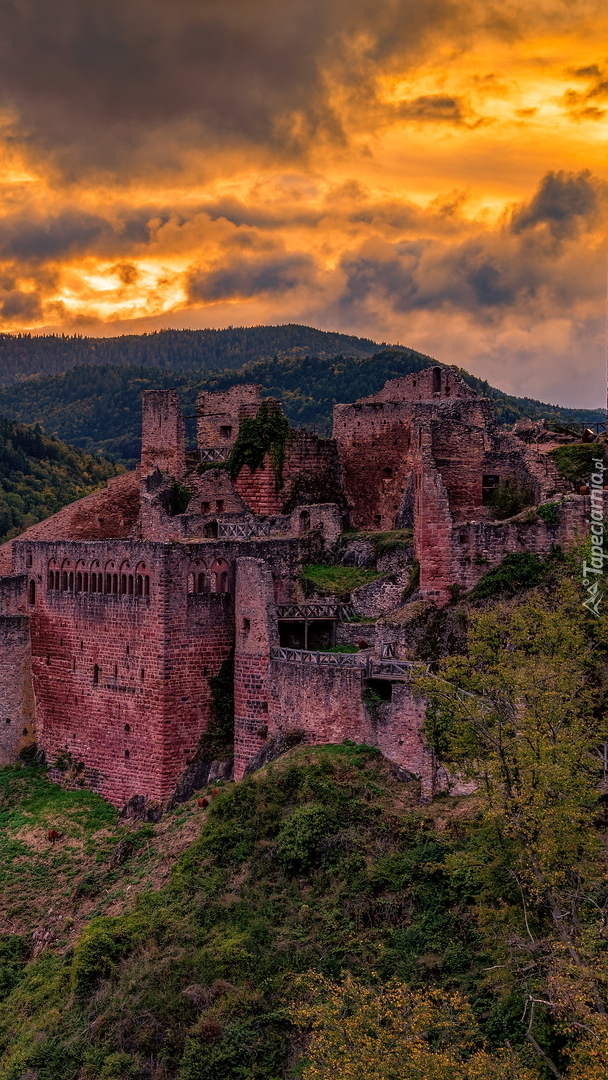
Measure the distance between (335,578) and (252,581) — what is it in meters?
4.37

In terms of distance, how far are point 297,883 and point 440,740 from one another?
5754mm

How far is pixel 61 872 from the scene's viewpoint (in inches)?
1697

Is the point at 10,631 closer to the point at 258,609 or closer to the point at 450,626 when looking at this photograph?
the point at 258,609

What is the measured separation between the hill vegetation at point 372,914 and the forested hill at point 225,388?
51.2m

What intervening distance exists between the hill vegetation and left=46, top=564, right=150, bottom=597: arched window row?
810 centimetres

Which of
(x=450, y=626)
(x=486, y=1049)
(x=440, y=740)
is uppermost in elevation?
(x=450, y=626)

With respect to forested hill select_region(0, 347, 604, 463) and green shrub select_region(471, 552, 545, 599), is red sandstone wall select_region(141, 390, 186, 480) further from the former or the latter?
forested hill select_region(0, 347, 604, 463)

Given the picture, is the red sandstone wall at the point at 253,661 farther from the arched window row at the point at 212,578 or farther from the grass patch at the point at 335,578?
the grass patch at the point at 335,578

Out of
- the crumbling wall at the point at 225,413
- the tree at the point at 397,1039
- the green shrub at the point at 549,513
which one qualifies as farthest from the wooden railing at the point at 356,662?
the crumbling wall at the point at 225,413

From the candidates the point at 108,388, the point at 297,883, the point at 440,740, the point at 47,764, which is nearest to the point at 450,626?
the point at 440,740

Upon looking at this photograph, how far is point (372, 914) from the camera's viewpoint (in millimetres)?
31984

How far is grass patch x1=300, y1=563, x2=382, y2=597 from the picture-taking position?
45062 mm

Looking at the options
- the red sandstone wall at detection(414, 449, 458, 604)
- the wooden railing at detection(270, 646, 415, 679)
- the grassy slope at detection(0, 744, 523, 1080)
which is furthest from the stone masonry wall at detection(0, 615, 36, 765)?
the red sandstone wall at detection(414, 449, 458, 604)

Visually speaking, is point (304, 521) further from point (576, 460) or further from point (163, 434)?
point (576, 460)
